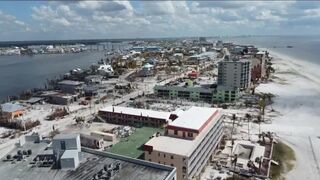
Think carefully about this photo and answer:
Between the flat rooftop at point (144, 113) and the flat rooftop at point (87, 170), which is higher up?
the flat rooftop at point (87, 170)

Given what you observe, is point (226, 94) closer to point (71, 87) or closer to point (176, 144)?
point (176, 144)

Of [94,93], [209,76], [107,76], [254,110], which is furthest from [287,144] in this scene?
[107,76]

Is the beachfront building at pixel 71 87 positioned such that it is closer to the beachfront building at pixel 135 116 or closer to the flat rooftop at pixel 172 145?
the beachfront building at pixel 135 116

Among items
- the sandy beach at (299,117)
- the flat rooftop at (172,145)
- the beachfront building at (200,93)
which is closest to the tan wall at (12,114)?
the beachfront building at (200,93)

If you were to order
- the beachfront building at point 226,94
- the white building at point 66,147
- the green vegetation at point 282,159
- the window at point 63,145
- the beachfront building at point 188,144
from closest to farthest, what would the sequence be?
the white building at point 66,147 → the window at point 63,145 → the beachfront building at point 188,144 → the green vegetation at point 282,159 → the beachfront building at point 226,94

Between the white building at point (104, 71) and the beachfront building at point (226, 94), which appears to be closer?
the beachfront building at point (226, 94)

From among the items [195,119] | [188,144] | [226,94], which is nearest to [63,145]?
[188,144]

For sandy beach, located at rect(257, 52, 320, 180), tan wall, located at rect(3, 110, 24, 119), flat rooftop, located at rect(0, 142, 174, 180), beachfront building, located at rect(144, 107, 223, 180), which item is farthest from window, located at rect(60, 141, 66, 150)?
tan wall, located at rect(3, 110, 24, 119)
